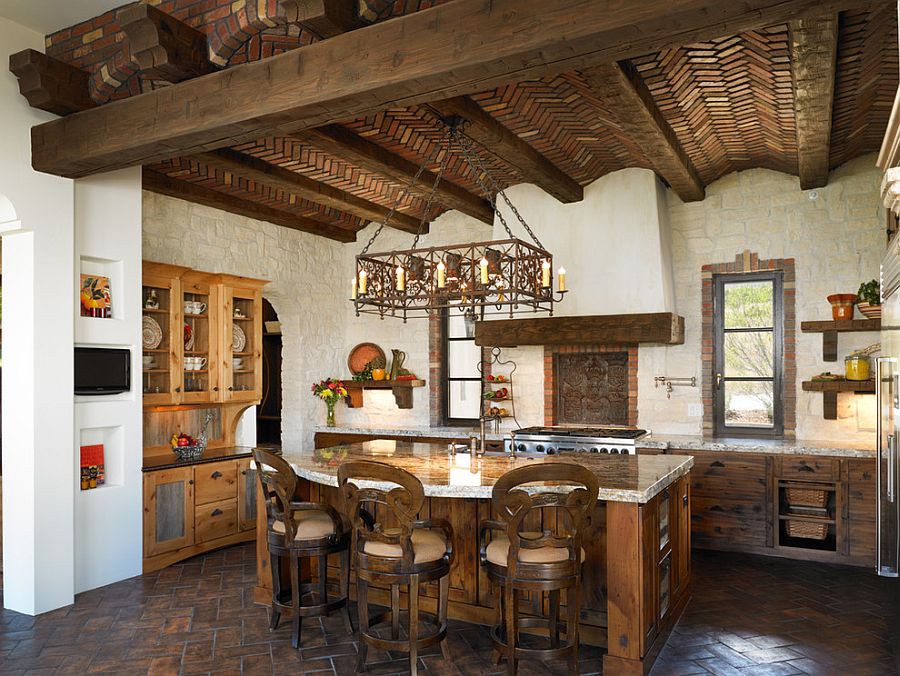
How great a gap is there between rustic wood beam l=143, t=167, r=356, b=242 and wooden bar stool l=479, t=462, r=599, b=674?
4367mm

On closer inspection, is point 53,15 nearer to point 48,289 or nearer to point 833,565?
point 48,289

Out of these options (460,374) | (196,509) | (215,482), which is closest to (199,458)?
(215,482)

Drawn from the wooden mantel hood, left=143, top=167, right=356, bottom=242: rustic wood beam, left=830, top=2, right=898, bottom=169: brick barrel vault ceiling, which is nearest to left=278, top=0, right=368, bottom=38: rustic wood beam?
left=830, top=2, right=898, bottom=169: brick barrel vault ceiling

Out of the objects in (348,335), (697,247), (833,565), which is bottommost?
(833,565)

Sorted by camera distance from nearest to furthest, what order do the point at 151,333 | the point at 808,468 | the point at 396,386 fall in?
the point at 808,468 < the point at 151,333 < the point at 396,386

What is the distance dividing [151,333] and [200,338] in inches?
22.8

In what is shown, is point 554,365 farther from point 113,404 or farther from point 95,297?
point 95,297

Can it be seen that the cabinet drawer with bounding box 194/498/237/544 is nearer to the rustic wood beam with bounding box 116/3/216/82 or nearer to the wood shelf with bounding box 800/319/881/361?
the rustic wood beam with bounding box 116/3/216/82

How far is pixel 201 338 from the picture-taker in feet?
20.9

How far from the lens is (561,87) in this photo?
437 cm

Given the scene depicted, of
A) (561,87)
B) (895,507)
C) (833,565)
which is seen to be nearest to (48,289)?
(561,87)

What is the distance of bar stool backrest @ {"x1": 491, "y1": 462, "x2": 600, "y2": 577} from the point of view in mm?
3248

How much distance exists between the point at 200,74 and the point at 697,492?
4.98 meters

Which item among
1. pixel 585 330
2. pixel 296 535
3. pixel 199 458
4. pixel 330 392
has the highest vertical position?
pixel 585 330
